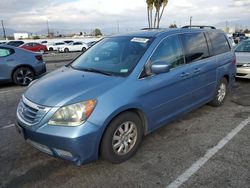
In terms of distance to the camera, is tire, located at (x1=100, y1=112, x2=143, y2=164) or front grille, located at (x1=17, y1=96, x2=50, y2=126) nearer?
front grille, located at (x1=17, y1=96, x2=50, y2=126)

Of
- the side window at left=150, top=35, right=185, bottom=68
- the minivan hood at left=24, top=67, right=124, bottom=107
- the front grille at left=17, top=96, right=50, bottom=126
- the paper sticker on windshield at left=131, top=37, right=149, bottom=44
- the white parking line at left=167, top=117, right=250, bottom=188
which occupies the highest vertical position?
the paper sticker on windshield at left=131, top=37, right=149, bottom=44

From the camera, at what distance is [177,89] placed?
13.5ft

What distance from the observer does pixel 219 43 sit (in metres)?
5.58

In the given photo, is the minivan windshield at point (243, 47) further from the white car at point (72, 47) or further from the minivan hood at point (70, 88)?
the white car at point (72, 47)

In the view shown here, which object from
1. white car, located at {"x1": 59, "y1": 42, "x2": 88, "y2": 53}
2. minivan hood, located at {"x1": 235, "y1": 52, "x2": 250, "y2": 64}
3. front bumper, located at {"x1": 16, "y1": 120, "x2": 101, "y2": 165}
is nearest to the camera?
front bumper, located at {"x1": 16, "y1": 120, "x2": 101, "y2": 165}

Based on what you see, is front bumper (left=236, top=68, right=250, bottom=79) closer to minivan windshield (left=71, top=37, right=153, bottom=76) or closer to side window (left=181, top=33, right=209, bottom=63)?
side window (left=181, top=33, right=209, bottom=63)

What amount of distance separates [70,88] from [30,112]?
1.83 ft

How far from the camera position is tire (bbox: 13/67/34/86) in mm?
8589

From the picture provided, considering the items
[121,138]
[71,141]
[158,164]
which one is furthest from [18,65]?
[158,164]

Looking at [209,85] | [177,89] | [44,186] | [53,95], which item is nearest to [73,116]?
[53,95]

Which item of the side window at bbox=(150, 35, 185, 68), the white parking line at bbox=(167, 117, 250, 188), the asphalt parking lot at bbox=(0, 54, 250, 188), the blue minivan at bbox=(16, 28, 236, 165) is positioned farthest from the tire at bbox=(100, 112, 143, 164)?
the side window at bbox=(150, 35, 185, 68)

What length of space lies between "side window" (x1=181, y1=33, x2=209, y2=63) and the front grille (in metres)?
2.50

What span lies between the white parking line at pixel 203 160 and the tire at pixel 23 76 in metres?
6.78

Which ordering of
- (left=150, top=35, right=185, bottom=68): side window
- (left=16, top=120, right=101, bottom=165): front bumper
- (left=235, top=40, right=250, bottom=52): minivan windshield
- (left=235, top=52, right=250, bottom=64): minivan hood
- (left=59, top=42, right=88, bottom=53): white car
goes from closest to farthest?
(left=16, top=120, right=101, bottom=165): front bumper < (left=150, top=35, right=185, bottom=68): side window < (left=235, top=52, right=250, bottom=64): minivan hood < (left=235, top=40, right=250, bottom=52): minivan windshield < (left=59, top=42, right=88, bottom=53): white car
